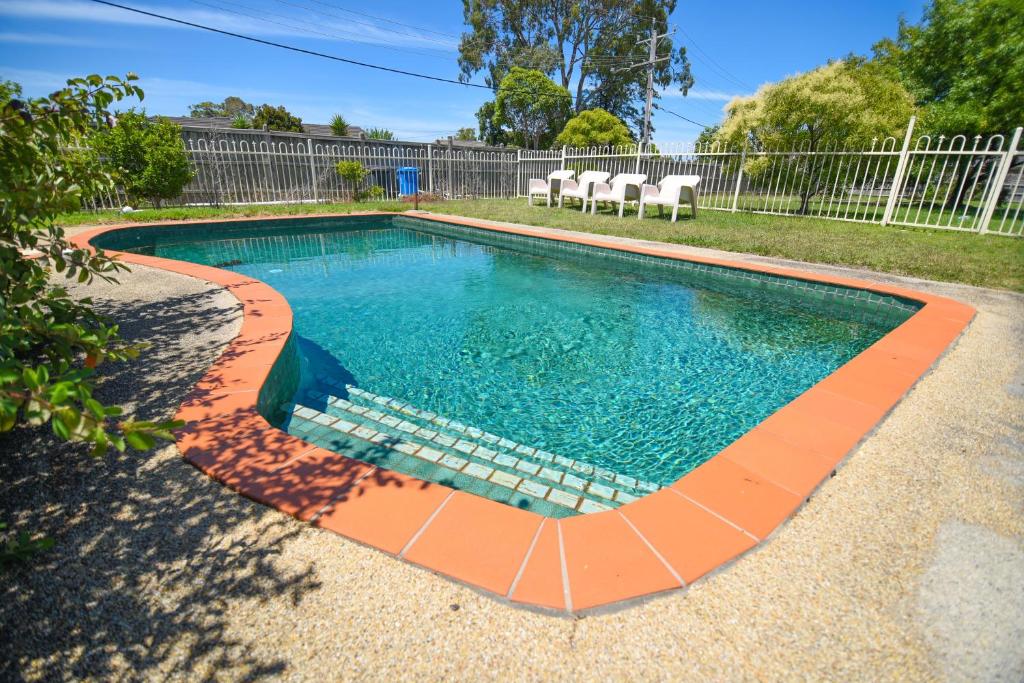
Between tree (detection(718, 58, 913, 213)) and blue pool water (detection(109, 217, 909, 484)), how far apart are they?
24.7 feet

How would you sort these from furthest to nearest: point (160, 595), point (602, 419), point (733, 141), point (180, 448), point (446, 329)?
point (733, 141), point (446, 329), point (602, 419), point (180, 448), point (160, 595)

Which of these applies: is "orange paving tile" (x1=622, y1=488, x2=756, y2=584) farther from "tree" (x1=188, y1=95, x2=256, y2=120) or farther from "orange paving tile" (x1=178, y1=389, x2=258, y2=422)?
"tree" (x1=188, y1=95, x2=256, y2=120)

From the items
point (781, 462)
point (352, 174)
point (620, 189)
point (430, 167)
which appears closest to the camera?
point (781, 462)

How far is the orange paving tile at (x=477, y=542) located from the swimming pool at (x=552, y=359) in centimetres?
55

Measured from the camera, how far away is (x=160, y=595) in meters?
1.30

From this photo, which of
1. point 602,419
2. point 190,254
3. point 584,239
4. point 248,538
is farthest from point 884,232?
point 190,254

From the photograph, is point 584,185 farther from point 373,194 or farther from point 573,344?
point 573,344

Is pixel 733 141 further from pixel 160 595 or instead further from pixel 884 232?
pixel 160 595

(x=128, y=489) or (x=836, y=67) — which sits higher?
(x=836, y=67)

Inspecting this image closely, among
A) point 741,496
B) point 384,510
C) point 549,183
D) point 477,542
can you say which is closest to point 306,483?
point 384,510

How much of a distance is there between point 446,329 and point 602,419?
7.16 feet

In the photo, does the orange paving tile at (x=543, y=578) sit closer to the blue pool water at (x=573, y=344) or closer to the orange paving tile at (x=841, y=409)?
the blue pool water at (x=573, y=344)

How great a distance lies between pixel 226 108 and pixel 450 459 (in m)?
69.9

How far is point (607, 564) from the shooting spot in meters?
1.44
